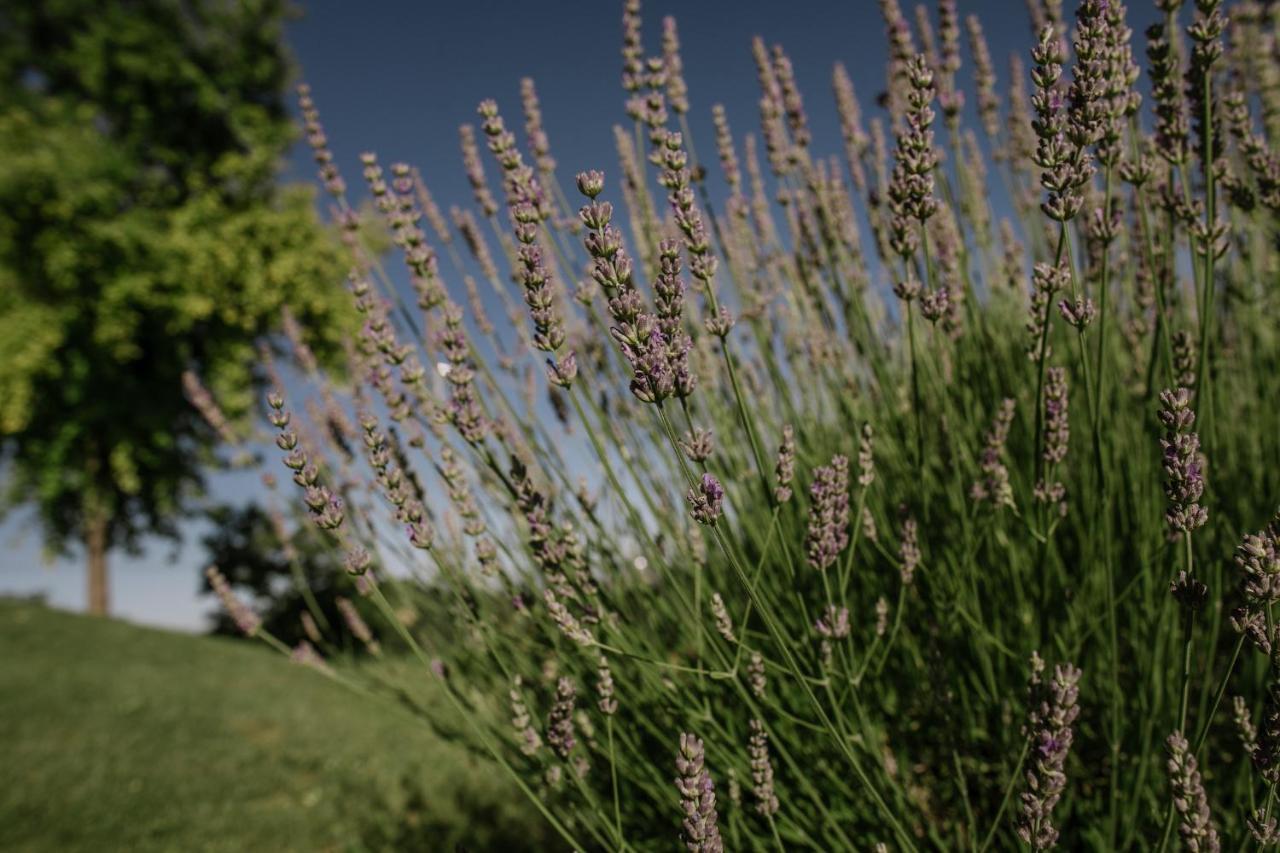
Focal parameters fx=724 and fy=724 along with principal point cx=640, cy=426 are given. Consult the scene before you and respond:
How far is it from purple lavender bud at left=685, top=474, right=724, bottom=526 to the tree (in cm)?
1215

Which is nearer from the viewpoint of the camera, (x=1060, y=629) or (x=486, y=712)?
(x=1060, y=629)

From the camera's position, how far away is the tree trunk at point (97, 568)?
1408 cm

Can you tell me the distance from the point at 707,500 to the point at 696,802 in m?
0.42

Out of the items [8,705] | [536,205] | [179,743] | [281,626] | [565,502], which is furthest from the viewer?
[281,626]

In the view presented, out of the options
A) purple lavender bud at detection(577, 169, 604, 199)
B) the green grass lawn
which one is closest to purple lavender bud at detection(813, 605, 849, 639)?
purple lavender bud at detection(577, 169, 604, 199)

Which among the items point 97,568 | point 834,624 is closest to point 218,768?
point 834,624

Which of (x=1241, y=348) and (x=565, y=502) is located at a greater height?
(x=1241, y=348)

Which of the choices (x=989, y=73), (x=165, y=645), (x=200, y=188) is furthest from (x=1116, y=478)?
(x=200, y=188)

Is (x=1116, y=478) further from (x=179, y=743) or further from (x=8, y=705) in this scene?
(x=8, y=705)

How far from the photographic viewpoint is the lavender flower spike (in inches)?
37.0

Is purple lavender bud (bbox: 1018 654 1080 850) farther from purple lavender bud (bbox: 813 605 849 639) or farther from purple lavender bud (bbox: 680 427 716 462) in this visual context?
purple lavender bud (bbox: 680 427 716 462)

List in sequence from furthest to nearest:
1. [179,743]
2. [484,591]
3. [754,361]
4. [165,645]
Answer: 1. [165,645]
2. [179,743]
3. [754,361]
4. [484,591]

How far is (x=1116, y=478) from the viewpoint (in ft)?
5.86

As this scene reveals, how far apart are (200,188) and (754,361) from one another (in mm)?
15155
